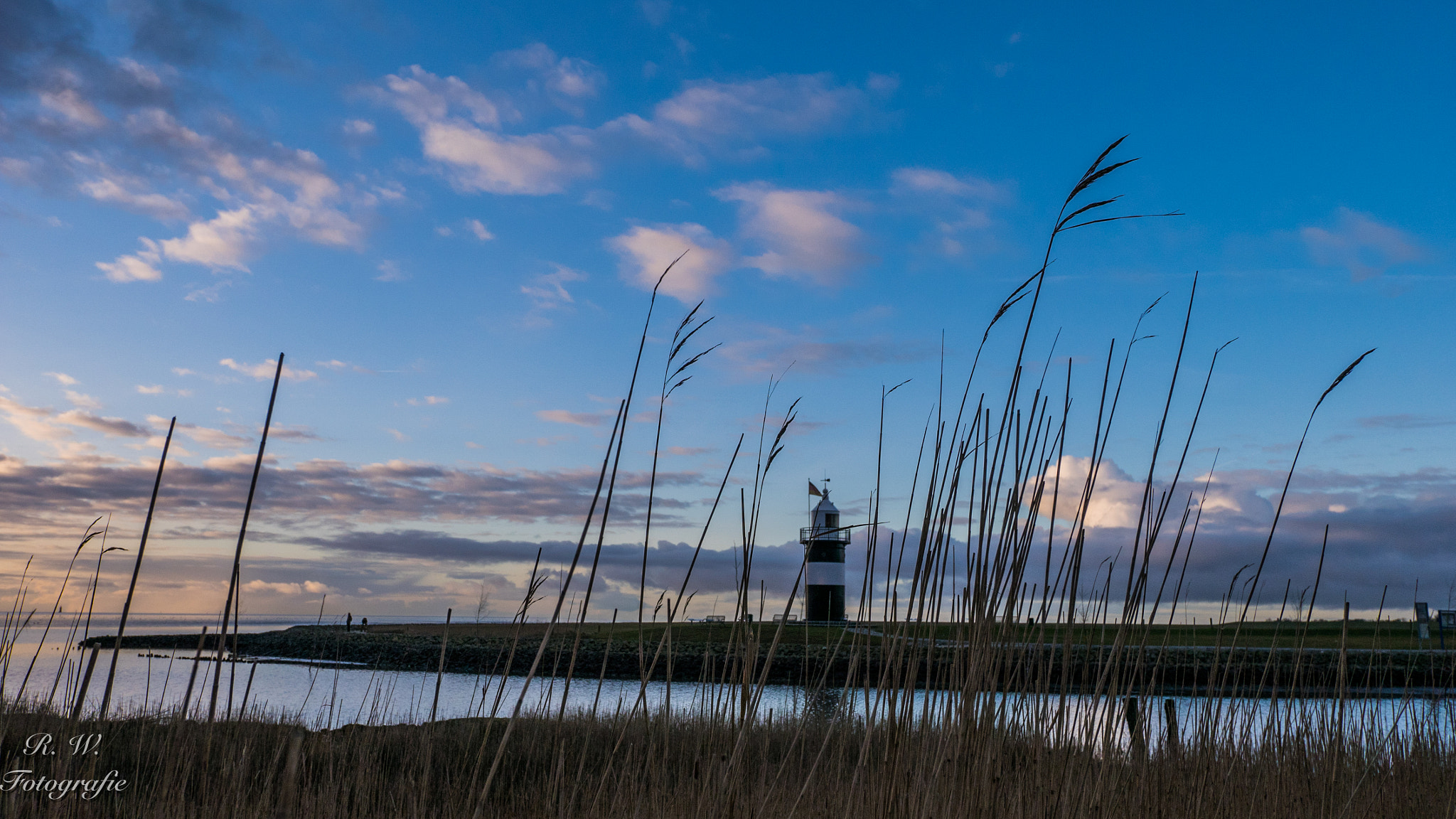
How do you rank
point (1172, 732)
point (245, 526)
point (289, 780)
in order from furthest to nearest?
point (1172, 732) < point (245, 526) < point (289, 780)

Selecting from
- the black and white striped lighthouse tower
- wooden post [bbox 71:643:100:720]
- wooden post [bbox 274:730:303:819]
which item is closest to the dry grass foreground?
wooden post [bbox 274:730:303:819]

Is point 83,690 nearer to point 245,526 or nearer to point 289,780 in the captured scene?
point 245,526

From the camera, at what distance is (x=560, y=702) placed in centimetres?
1435

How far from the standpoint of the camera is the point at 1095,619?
9.13ft

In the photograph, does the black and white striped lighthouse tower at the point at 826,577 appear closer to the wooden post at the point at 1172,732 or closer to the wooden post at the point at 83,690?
the wooden post at the point at 1172,732

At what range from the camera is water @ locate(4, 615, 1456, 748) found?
249 centimetres

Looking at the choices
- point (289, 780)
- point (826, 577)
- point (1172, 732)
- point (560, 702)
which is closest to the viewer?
point (289, 780)

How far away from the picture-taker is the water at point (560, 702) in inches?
98.0

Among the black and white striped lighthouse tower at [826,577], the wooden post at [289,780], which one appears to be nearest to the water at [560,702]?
the wooden post at [289,780]

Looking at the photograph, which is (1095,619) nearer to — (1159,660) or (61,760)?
(1159,660)

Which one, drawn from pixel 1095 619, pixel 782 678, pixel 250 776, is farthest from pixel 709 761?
pixel 782 678

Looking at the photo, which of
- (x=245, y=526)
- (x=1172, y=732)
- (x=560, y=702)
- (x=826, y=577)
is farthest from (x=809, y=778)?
(x=826, y=577)

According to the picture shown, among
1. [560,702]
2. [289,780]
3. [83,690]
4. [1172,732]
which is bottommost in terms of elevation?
[560,702]

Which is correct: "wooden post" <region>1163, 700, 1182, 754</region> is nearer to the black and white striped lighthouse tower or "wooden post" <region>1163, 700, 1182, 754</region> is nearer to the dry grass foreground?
the dry grass foreground
